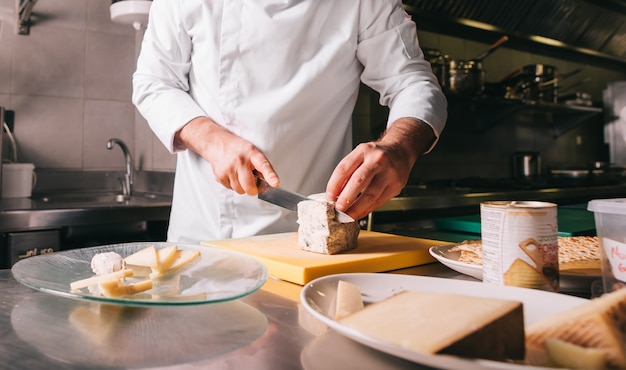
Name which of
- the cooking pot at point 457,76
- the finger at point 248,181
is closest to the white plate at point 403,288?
the finger at point 248,181

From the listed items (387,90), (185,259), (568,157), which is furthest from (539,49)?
(185,259)

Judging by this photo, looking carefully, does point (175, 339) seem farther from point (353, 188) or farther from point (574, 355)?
point (353, 188)

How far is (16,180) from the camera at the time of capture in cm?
211

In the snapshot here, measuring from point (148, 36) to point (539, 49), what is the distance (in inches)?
135

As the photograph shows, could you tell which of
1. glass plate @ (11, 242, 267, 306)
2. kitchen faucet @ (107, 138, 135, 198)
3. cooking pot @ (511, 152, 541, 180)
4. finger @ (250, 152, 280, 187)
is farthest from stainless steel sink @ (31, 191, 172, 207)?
cooking pot @ (511, 152, 541, 180)

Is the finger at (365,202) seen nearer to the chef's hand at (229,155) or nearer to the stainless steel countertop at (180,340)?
the chef's hand at (229,155)

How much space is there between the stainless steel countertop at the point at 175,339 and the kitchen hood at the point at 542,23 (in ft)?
7.92

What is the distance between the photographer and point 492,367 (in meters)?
0.36

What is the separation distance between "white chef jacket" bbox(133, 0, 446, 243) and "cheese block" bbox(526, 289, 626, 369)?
0.80m

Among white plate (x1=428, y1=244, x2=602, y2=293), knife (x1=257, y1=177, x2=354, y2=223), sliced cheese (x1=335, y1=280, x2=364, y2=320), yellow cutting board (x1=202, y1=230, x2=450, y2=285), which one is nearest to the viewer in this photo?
sliced cheese (x1=335, y1=280, x2=364, y2=320)

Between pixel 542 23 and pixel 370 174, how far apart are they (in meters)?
3.28

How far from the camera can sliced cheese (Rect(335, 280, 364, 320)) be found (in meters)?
0.52

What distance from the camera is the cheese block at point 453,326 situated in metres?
0.38

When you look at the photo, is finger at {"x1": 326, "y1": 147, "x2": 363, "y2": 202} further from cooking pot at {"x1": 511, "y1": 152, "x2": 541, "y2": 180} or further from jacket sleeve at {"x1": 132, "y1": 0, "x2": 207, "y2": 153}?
cooking pot at {"x1": 511, "y1": 152, "x2": 541, "y2": 180}
